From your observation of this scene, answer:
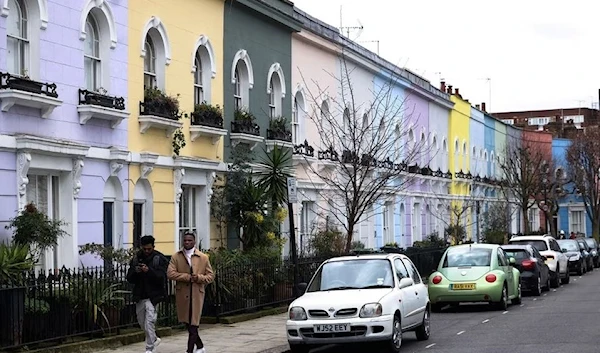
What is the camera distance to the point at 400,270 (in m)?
17.4

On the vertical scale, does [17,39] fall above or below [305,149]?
above

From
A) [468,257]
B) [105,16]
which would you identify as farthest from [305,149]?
[105,16]

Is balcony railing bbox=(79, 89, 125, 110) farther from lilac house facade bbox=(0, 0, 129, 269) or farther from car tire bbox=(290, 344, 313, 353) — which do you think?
car tire bbox=(290, 344, 313, 353)

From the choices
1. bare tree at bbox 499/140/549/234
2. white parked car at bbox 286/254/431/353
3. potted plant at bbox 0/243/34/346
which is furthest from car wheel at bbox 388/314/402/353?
bare tree at bbox 499/140/549/234

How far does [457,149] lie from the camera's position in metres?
51.3

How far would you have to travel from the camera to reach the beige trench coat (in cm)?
1461

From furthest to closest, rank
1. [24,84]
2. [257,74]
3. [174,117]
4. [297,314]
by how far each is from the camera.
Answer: [257,74], [174,117], [24,84], [297,314]

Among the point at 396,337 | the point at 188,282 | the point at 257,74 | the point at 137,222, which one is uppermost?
the point at 257,74

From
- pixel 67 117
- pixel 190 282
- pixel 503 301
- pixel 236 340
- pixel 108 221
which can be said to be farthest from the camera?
pixel 503 301

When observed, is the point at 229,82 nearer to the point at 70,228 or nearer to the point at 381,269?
the point at 70,228

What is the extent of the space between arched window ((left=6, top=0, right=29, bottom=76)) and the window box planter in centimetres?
43

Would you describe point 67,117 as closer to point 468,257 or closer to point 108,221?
point 108,221

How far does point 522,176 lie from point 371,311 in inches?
1569

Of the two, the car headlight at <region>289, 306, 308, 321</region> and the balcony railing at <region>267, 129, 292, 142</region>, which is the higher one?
the balcony railing at <region>267, 129, 292, 142</region>
